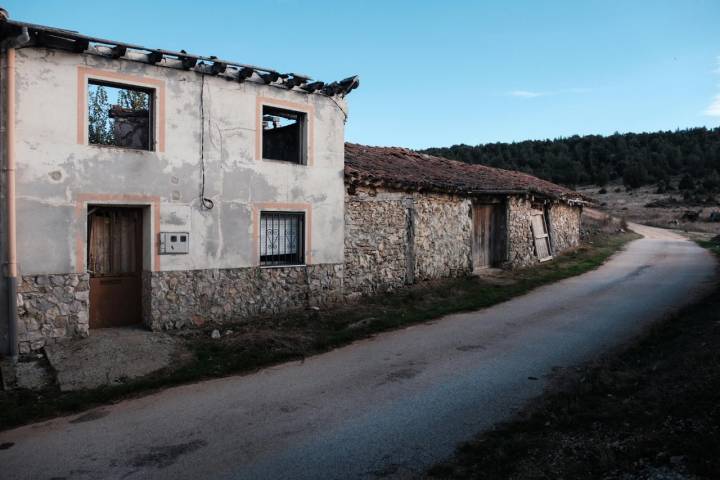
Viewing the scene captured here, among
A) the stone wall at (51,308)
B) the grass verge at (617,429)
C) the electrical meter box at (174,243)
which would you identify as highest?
the electrical meter box at (174,243)

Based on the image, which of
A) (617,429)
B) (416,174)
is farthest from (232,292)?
(617,429)

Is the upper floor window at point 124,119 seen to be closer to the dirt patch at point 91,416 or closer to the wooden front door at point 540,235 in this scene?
the dirt patch at point 91,416

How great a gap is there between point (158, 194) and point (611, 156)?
5560 cm

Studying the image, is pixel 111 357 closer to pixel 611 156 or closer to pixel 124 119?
pixel 124 119

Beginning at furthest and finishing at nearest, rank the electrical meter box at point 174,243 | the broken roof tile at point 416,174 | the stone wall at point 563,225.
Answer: the stone wall at point 563,225, the broken roof tile at point 416,174, the electrical meter box at point 174,243

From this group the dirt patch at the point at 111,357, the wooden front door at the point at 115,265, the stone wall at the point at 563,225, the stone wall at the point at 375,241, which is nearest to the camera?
the dirt patch at the point at 111,357

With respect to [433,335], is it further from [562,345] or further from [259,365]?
[259,365]

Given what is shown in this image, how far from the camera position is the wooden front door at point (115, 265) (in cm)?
891

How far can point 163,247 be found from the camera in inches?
357

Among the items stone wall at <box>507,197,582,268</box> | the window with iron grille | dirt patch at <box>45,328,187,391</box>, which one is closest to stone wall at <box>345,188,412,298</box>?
the window with iron grille

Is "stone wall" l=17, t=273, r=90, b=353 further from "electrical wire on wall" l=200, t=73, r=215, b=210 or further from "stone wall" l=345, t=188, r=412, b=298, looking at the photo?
"stone wall" l=345, t=188, r=412, b=298

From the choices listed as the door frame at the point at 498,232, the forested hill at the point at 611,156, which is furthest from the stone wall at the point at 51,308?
the forested hill at the point at 611,156

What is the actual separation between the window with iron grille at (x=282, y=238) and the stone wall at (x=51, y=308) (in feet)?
11.1

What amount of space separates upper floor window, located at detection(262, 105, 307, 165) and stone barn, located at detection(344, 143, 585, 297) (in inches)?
47.9
